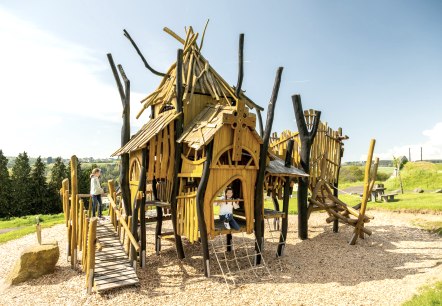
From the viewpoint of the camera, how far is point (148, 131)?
1119 centimetres

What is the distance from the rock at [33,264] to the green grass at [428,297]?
10.4 m

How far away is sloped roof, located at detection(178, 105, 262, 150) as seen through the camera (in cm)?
971

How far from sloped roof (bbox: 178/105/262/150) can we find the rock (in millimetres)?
5689

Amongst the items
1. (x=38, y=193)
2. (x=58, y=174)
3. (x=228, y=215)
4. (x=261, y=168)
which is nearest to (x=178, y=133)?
(x=261, y=168)

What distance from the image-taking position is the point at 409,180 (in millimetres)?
38281

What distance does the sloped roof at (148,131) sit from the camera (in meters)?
10.5

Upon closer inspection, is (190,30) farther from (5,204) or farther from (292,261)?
(5,204)

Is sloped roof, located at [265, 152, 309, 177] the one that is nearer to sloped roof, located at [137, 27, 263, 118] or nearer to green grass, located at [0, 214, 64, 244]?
sloped roof, located at [137, 27, 263, 118]

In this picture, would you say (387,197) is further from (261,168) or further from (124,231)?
(124,231)

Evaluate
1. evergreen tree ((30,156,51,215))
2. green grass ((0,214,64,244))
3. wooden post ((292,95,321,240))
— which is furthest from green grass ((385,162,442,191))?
evergreen tree ((30,156,51,215))

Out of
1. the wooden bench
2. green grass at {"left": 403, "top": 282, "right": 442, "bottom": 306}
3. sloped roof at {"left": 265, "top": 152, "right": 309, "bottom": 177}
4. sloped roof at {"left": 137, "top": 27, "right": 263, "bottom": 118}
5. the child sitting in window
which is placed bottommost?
green grass at {"left": 403, "top": 282, "right": 442, "bottom": 306}

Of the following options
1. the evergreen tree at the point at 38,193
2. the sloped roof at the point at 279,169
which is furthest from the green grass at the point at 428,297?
the evergreen tree at the point at 38,193

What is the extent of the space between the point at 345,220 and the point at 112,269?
1059 centimetres

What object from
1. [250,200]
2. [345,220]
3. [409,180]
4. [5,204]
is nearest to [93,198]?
[250,200]
